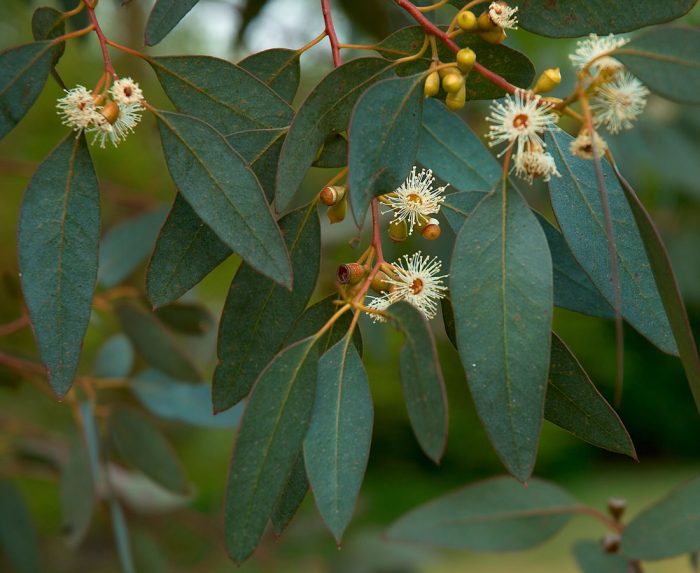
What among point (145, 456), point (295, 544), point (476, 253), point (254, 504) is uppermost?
point (476, 253)

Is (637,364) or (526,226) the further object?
(637,364)

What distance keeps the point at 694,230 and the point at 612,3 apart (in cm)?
218

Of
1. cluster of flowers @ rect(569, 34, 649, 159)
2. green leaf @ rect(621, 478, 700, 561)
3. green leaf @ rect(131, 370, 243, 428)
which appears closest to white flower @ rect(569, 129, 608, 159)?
cluster of flowers @ rect(569, 34, 649, 159)

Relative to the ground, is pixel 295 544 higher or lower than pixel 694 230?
lower

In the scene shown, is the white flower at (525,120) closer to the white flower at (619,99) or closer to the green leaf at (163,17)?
the white flower at (619,99)

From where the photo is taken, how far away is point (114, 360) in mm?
1455

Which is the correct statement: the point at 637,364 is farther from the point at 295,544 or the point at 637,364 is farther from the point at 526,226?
the point at 526,226

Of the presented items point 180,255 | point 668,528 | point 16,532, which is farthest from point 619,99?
point 16,532

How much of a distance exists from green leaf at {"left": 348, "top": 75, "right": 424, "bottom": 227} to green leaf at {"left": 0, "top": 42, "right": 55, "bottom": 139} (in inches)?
10.2

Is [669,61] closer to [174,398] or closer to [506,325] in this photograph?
[506,325]

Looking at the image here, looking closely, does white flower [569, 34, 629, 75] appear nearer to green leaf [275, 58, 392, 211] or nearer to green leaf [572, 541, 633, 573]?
green leaf [275, 58, 392, 211]

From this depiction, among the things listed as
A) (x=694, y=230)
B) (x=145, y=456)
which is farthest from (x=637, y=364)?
(x=145, y=456)

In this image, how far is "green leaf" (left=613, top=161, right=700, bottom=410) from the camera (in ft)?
1.78

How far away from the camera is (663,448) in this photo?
581cm
